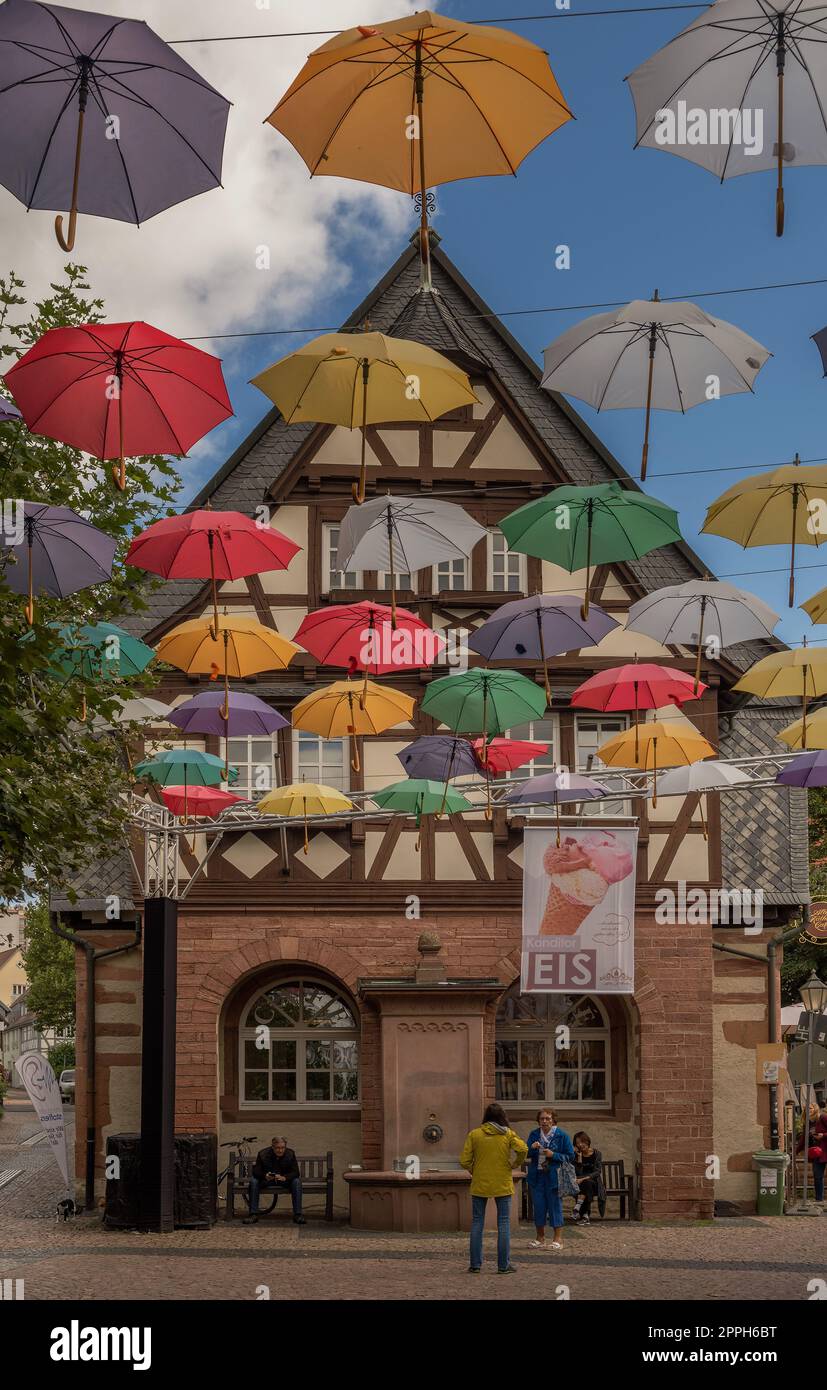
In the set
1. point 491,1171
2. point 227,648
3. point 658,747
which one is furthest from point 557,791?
point 491,1171

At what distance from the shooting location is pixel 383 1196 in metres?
20.5

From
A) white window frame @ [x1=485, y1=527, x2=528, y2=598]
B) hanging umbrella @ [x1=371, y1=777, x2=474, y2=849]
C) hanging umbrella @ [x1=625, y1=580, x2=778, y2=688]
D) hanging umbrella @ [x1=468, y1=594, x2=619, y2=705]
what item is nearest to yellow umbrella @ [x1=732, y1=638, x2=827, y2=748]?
hanging umbrella @ [x1=625, y1=580, x2=778, y2=688]

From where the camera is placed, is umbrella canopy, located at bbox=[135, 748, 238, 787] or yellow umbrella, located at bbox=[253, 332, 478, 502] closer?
yellow umbrella, located at bbox=[253, 332, 478, 502]

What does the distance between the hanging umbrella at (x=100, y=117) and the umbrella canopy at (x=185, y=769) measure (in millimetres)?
10425

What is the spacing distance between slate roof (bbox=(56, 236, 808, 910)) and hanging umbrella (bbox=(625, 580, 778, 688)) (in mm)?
8437

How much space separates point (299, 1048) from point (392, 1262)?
761cm

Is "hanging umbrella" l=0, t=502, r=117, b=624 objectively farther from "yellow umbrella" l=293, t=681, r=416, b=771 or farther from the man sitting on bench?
the man sitting on bench

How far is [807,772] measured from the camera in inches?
715

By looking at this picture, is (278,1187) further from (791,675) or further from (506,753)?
(791,675)

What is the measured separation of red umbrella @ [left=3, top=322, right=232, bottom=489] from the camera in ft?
36.2

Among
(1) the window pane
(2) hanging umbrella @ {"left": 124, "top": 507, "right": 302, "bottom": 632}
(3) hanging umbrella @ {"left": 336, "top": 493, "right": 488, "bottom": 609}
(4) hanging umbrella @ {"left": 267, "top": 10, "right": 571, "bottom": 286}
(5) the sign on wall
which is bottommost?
(1) the window pane
